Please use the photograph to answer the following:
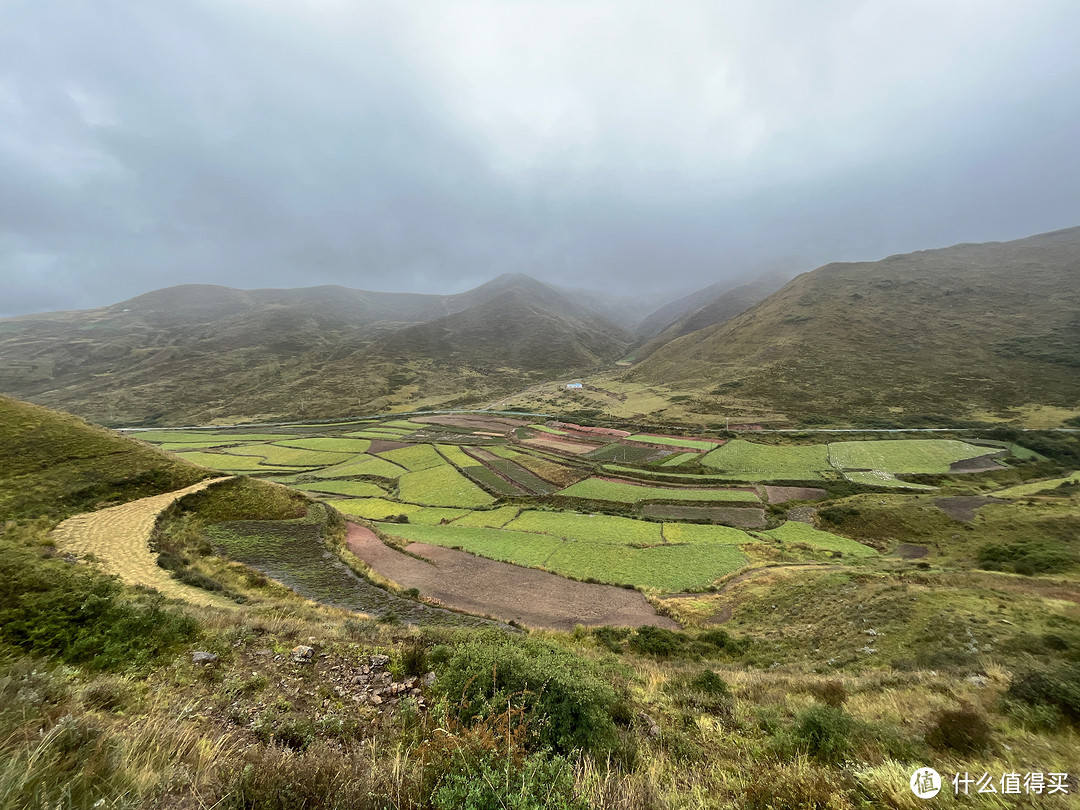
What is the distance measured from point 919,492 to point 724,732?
3990 centimetres

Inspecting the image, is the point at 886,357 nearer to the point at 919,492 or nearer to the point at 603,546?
the point at 919,492

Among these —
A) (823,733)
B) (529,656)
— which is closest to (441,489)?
(529,656)

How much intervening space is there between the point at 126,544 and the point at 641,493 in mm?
32398

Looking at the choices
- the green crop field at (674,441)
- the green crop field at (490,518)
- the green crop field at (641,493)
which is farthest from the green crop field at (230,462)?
the green crop field at (674,441)

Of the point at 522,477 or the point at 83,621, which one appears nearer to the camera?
the point at 83,621

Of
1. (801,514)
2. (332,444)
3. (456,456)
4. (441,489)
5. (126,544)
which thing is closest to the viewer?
(126,544)

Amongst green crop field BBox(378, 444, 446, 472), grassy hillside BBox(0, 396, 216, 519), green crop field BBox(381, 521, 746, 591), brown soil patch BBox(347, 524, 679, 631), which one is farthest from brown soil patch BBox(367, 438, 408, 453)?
brown soil patch BBox(347, 524, 679, 631)

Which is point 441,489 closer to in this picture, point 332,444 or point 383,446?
point 383,446

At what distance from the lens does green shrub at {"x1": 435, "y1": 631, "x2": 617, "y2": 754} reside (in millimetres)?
5137

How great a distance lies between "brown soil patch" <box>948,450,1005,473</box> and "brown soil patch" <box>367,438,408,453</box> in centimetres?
6509

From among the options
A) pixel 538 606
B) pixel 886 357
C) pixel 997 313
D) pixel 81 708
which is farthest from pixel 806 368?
pixel 81 708

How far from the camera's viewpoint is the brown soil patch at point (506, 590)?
623 inches

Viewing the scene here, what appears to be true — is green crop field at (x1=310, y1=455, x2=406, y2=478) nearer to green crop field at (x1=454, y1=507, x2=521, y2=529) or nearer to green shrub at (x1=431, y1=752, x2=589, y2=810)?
green crop field at (x1=454, y1=507, x2=521, y2=529)

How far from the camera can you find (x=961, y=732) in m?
5.32
